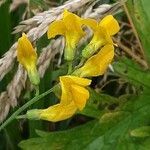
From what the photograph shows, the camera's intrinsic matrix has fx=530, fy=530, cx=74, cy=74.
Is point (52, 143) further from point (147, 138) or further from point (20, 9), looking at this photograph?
point (20, 9)

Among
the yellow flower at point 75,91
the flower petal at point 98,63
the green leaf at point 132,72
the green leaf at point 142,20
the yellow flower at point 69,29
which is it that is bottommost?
the green leaf at point 132,72

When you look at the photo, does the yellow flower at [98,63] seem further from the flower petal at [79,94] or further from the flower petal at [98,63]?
the flower petal at [79,94]

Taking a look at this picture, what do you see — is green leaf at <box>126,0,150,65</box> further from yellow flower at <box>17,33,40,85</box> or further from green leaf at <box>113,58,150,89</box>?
yellow flower at <box>17,33,40,85</box>

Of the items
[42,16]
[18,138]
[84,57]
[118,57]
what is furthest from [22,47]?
[18,138]

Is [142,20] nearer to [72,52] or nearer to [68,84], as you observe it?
[72,52]

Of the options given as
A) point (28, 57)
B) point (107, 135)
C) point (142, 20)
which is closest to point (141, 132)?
point (107, 135)

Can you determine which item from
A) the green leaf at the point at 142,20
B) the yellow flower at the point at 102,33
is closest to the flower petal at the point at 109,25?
the yellow flower at the point at 102,33
